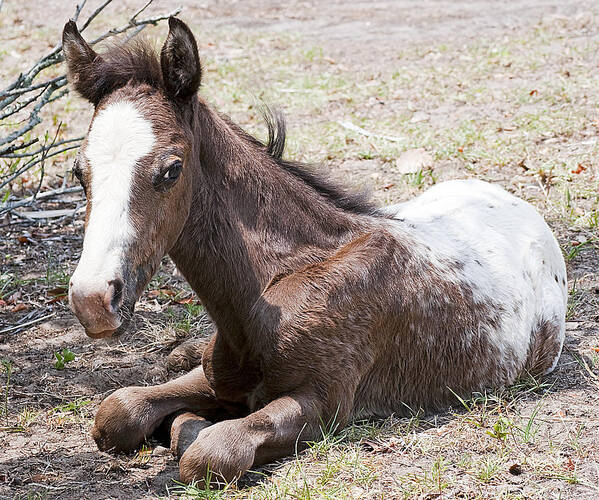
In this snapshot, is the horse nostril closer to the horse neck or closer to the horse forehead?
the horse forehead

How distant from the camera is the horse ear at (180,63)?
11.9 ft

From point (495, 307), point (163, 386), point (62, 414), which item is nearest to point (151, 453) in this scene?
point (163, 386)

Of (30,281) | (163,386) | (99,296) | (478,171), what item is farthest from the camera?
(478,171)

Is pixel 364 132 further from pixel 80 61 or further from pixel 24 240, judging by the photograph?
pixel 80 61

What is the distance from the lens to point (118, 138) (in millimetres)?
3494

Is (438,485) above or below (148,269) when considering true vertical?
below

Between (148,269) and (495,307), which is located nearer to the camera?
(148,269)

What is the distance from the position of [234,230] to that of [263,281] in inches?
11.0

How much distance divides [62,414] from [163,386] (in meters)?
0.62

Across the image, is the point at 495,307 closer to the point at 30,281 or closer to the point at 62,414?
the point at 62,414

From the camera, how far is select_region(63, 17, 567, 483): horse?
11.5ft

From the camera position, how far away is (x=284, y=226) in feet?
13.5

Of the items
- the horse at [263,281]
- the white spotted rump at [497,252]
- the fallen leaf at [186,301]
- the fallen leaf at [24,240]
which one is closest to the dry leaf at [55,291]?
the fallen leaf at [186,301]

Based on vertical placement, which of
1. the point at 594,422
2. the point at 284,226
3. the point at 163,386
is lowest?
the point at 594,422
